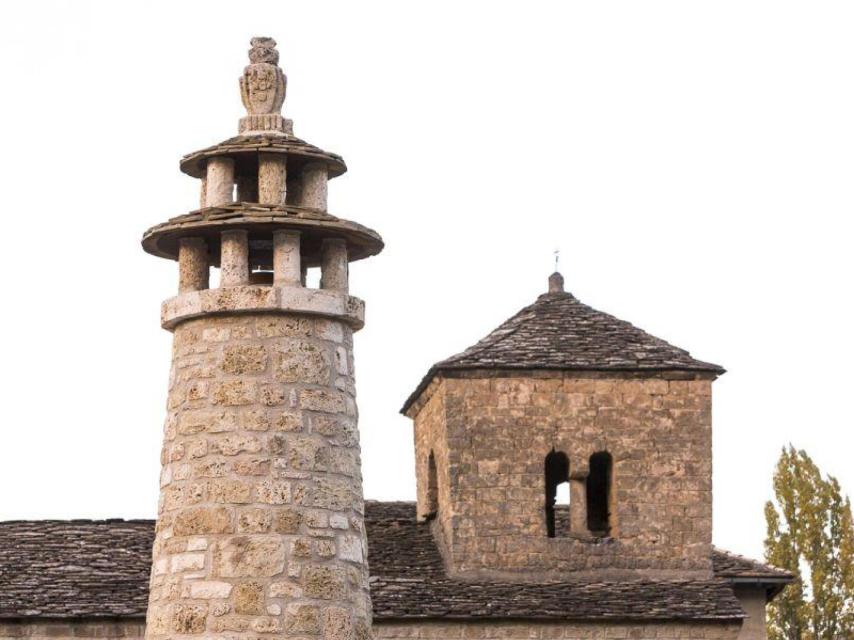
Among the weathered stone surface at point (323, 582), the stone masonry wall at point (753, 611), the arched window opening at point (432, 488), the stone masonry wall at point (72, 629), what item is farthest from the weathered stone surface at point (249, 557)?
the stone masonry wall at point (753, 611)

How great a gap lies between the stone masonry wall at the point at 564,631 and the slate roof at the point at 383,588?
0.12 m

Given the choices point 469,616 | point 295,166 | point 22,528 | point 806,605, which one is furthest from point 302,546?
point 806,605

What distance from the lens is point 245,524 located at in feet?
38.3

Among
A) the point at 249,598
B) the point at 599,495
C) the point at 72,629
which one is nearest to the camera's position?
the point at 249,598

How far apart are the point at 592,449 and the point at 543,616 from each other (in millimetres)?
2431

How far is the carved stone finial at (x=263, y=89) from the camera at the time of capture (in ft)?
42.3

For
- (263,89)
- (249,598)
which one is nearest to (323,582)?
(249,598)

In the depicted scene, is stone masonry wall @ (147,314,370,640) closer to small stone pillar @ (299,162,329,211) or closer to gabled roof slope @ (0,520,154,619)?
small stone pillar @ (299,162,329,211)

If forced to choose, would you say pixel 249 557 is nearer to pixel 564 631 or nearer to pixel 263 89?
pixel 263 89

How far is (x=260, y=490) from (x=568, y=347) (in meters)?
11.6

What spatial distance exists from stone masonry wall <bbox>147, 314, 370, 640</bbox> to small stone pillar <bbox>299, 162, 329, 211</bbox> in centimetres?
93

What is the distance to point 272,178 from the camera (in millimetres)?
12602

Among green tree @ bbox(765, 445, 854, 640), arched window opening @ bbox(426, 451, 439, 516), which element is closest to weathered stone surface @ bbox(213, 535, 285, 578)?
arched window opening @ bbox(426, 451, 439, 516)

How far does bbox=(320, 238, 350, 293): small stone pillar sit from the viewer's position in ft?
40.9
